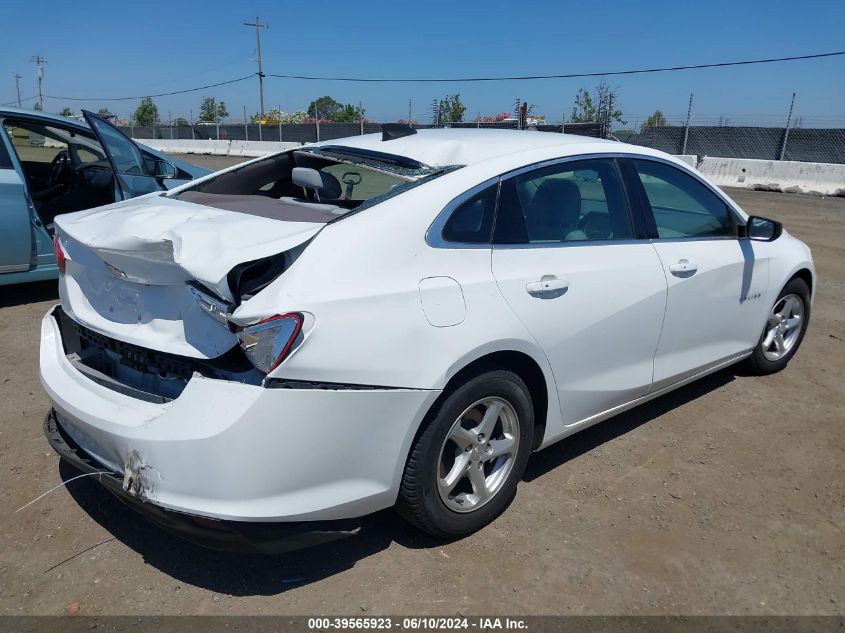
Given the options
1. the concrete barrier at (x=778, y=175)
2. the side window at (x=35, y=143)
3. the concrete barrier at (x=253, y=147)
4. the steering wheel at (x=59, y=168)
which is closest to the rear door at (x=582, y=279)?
the side window at (x=35, y=143)

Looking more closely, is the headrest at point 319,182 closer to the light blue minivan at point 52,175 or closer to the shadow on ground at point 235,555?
the shadow on ground at point 235,555

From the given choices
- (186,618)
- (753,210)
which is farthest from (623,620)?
(753,210)

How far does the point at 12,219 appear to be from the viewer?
558 centimetres

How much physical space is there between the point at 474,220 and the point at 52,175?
575 cm

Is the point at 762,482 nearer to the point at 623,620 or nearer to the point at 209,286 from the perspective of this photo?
the point at 623,620

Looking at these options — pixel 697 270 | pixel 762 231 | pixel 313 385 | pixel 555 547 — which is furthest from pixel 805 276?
pixel 313 385

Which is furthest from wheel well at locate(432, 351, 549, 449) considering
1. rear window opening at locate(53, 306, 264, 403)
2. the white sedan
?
rear window opening at locate(53, 306, 264, 403)

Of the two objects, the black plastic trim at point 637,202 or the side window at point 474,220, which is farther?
the black plastic trim at point 637,202

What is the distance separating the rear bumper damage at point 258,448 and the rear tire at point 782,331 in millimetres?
3212

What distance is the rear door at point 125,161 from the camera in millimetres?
5977

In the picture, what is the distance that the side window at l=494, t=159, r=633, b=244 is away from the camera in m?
2.91

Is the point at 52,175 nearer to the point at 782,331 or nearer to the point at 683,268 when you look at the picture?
the point at 683,268

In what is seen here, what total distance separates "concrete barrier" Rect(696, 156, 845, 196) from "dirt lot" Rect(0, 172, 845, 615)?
1561 cm

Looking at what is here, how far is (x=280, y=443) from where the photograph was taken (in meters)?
2.14
